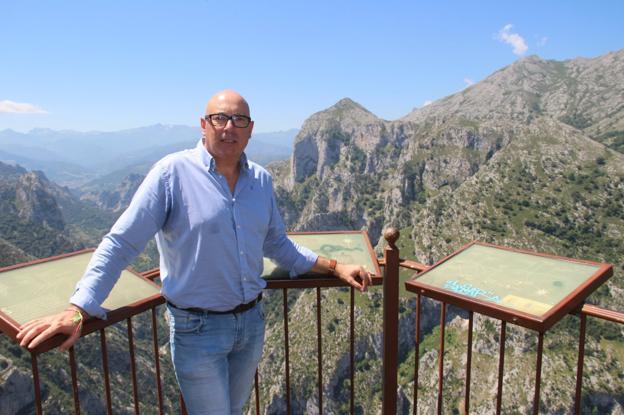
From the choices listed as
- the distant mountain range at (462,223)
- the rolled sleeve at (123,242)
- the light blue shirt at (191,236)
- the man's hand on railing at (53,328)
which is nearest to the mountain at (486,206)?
the distant mountain range at (462,223)

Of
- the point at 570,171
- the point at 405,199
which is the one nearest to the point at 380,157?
the point at 405,199

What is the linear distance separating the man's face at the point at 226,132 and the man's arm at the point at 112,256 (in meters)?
0.51

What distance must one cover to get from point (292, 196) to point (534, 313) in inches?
6771

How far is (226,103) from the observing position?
353 cm

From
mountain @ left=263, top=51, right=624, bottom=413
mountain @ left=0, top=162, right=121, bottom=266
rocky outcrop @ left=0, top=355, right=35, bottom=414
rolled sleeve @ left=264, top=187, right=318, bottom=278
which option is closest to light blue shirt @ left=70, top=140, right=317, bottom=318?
rolled sleeve @ left=264, top=187, right=318, bottom=278

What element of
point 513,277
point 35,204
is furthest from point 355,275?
point 35,204

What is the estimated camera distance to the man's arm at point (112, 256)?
2863mm

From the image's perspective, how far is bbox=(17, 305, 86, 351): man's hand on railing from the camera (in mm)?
2719

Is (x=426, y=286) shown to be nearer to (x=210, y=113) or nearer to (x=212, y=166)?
(x=212, y=166)

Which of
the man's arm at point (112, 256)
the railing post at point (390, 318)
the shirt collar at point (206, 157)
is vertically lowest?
the railing post at point (390, 318)

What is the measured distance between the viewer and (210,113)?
139 inches

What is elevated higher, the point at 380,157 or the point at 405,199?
the point at 380,157

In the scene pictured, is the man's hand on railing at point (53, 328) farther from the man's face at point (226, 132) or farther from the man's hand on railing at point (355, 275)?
the man's hand on railing at point (355, 275)

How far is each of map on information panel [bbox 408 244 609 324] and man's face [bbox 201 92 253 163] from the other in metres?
2.04
